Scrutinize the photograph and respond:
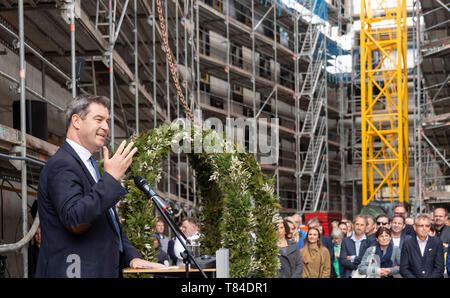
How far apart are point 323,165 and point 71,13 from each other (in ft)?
79.8

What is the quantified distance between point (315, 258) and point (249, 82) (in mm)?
20561

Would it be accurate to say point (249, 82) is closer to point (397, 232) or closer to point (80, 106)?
point (397, 232)

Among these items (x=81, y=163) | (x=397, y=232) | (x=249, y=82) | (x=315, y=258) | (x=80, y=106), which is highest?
(x=249, y=82)

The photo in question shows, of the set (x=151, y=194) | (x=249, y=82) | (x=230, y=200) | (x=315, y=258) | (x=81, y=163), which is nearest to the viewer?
(x=81, y=163)

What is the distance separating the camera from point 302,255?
918 centimetres

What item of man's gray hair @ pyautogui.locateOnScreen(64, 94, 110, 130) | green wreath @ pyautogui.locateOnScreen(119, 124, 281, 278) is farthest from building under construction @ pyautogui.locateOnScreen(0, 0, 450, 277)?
man's gray hair @ pyautogui.locateOnScreen(64, 94, 110, 130)

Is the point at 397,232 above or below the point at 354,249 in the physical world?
above

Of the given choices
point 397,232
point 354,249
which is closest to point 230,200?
point 354,249

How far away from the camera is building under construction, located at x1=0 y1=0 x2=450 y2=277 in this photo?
400 inches

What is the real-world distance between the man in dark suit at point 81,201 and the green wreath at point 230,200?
3195 mm

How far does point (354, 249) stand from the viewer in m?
9.23

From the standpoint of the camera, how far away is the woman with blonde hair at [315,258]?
354 inches

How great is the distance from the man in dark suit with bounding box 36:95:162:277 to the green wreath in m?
3.20
